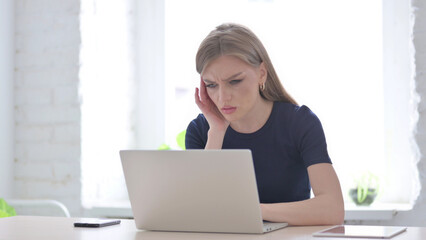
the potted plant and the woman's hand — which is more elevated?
the woman's hand

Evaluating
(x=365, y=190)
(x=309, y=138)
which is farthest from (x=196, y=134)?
(x=365, y=190)

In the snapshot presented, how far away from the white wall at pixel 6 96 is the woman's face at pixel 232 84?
1.52 m

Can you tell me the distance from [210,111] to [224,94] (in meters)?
0.19

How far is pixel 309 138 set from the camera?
2000 millimetres

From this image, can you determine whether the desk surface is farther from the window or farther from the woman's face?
the window

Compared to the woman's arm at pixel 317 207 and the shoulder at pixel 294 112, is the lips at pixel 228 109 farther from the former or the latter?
the woman's arm at pixel 317 207

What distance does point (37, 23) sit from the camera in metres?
3.29

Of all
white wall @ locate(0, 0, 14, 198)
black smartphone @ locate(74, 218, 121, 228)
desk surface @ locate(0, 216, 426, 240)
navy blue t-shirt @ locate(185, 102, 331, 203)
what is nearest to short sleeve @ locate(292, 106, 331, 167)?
navy blue t-shirt @ locate(185, 102, 331, 203)

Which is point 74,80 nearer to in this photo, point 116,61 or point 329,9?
point 116,61

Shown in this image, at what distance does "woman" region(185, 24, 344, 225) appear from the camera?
201 cm

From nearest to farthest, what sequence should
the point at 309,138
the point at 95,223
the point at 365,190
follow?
the point at 95,223 < the point at 309,138 < the point at 365,190

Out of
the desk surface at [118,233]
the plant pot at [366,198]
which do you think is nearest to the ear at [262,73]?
the desk surface at [118,233]

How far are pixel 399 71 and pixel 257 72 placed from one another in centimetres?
126

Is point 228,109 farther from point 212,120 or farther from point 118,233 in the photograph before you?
point 118,233
